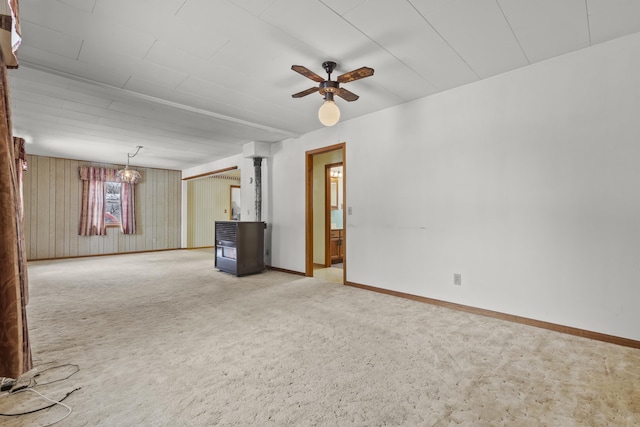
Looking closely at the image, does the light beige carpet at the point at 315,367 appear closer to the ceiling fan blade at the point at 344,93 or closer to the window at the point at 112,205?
the ceiling fan blade at the point at 344,93

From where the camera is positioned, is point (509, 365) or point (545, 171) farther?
point (545, 171)

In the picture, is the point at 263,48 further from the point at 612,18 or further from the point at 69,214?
the point at 69,214

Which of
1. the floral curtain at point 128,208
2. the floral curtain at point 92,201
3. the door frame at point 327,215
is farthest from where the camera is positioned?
the floral curtain at point 128,208

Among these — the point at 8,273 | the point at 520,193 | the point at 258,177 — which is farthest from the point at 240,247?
the point at 520,193

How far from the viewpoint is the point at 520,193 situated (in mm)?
2982

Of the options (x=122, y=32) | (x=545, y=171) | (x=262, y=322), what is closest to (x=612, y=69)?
(x=545, y=171)

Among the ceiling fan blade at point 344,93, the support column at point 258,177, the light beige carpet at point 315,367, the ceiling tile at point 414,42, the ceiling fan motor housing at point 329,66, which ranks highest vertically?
the ceiling tile at point 414,42

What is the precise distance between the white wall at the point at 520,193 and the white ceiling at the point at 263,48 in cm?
29

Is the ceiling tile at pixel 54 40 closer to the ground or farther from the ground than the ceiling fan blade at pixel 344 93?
farther from the ground

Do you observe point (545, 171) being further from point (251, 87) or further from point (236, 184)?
point (236, 184)

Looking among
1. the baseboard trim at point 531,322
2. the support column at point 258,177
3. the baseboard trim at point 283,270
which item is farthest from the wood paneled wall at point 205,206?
the baseboard trim at point 531,322

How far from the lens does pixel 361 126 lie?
4391mm

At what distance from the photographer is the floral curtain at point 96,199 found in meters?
7.53

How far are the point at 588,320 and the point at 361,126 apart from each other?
3.34 m
